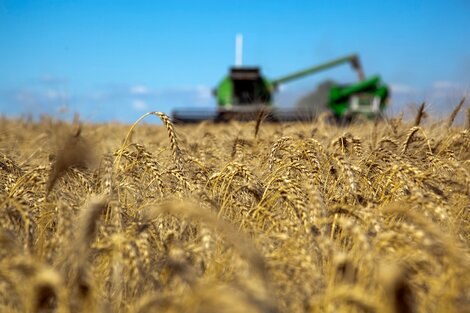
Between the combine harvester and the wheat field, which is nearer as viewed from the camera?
the wheat field

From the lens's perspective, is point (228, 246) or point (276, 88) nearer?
point (228, 246)

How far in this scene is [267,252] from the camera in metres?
1.61

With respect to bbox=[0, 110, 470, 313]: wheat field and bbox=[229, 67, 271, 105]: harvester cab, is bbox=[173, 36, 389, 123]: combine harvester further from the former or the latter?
bbox=[0, 110, 470, 313]: wheat field

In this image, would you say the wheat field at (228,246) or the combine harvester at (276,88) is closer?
the wheat field at (228,246)

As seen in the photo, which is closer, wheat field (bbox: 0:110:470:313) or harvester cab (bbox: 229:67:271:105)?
wheat field (bbox: 0:110:470:313)

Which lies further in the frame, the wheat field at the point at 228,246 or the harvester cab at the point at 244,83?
the harvester cab at the point at 244,83

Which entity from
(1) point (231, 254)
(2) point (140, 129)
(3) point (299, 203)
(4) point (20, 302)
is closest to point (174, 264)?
(1) point (231, 254)

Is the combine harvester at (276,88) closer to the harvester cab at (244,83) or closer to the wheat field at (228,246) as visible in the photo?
the harvester cab at (244,83)

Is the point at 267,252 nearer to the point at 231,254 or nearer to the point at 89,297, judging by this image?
the point at 231,254

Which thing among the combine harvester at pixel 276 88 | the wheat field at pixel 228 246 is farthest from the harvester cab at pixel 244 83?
the wheat field at pixel 228 246

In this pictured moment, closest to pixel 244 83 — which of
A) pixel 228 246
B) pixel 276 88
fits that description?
pixel 276 88

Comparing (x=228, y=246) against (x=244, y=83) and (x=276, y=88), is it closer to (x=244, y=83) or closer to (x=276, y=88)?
(x=244, y=83)

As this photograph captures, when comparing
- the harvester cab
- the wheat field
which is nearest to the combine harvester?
the harvester cab

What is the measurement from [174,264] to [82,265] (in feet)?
0.71
